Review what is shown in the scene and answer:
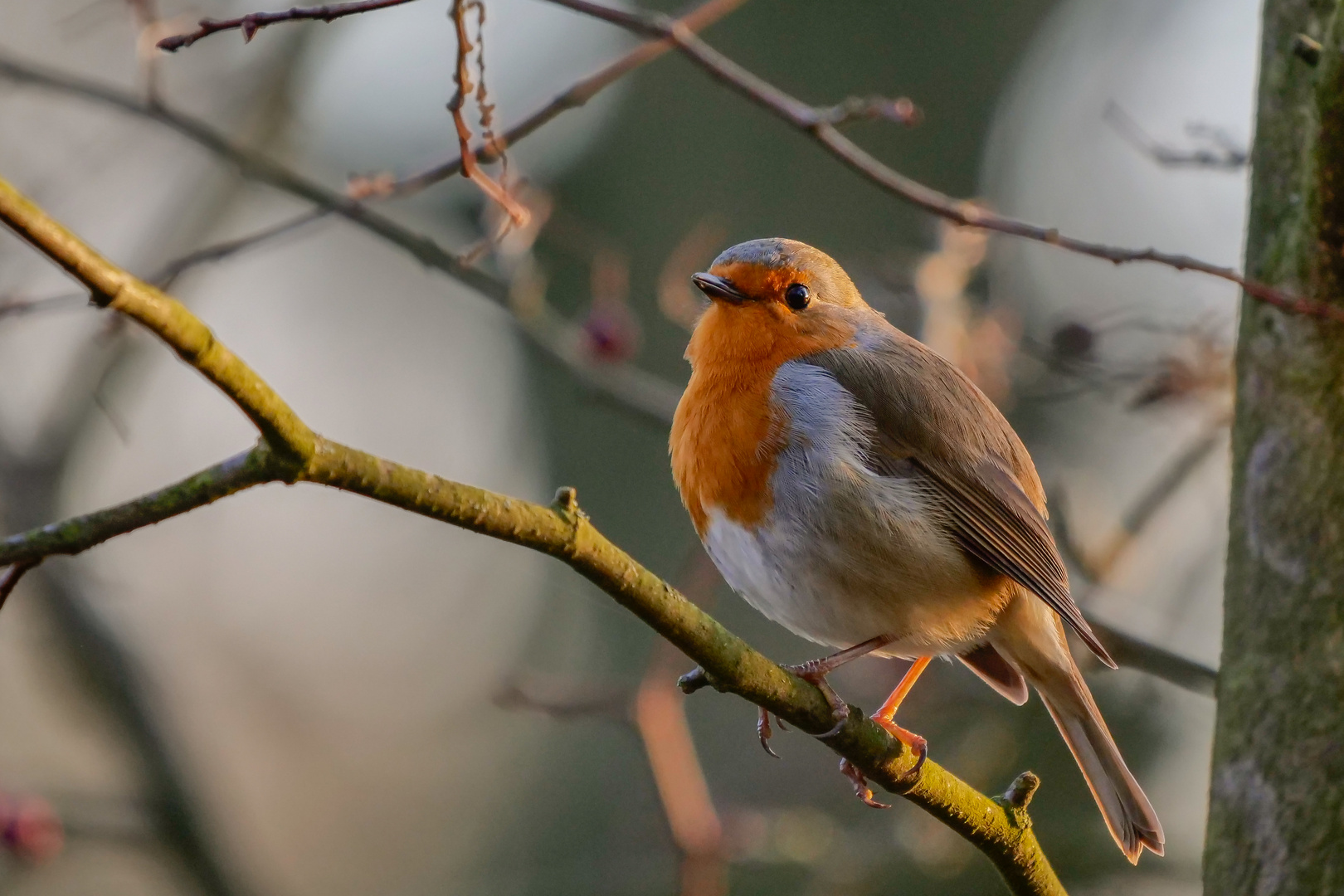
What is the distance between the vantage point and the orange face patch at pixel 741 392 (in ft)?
9.07

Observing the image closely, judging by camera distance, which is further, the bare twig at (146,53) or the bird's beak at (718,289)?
the bird's beak at (718,289)

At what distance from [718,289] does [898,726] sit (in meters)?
1.08

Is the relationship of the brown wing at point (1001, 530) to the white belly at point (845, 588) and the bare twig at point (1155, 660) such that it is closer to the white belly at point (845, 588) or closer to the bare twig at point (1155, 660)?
the white belly at point (845, 588)

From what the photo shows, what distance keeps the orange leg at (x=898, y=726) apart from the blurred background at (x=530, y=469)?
0.50 meters

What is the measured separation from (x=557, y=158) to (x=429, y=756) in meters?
4.34

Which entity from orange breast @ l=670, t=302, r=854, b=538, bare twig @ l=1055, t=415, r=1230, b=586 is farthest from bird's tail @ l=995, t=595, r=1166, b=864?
orange breast @ l=670, t=302, r=854, b=538

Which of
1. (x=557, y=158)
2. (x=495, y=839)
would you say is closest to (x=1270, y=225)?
(x=557, y=158)

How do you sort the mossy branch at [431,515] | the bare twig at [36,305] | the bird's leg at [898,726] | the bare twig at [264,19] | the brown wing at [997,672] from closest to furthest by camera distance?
the mossy branch at [431,515]
the bare twig at [264,19]
the bird's leg at [898,726]
the bare twig at [36,305]
the brown wing at [997,672]

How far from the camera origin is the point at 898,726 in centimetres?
293

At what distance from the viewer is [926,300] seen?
3863 mm

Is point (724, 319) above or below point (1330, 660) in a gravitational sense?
above

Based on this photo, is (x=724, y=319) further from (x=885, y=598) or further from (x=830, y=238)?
(x=830, y=238)

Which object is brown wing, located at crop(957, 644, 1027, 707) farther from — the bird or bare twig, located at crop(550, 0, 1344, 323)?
bare twig, located at crop(550, 0, 1344, 323)

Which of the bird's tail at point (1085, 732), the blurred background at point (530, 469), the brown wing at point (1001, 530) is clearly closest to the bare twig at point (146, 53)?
the blurred background at point (530, 469)
